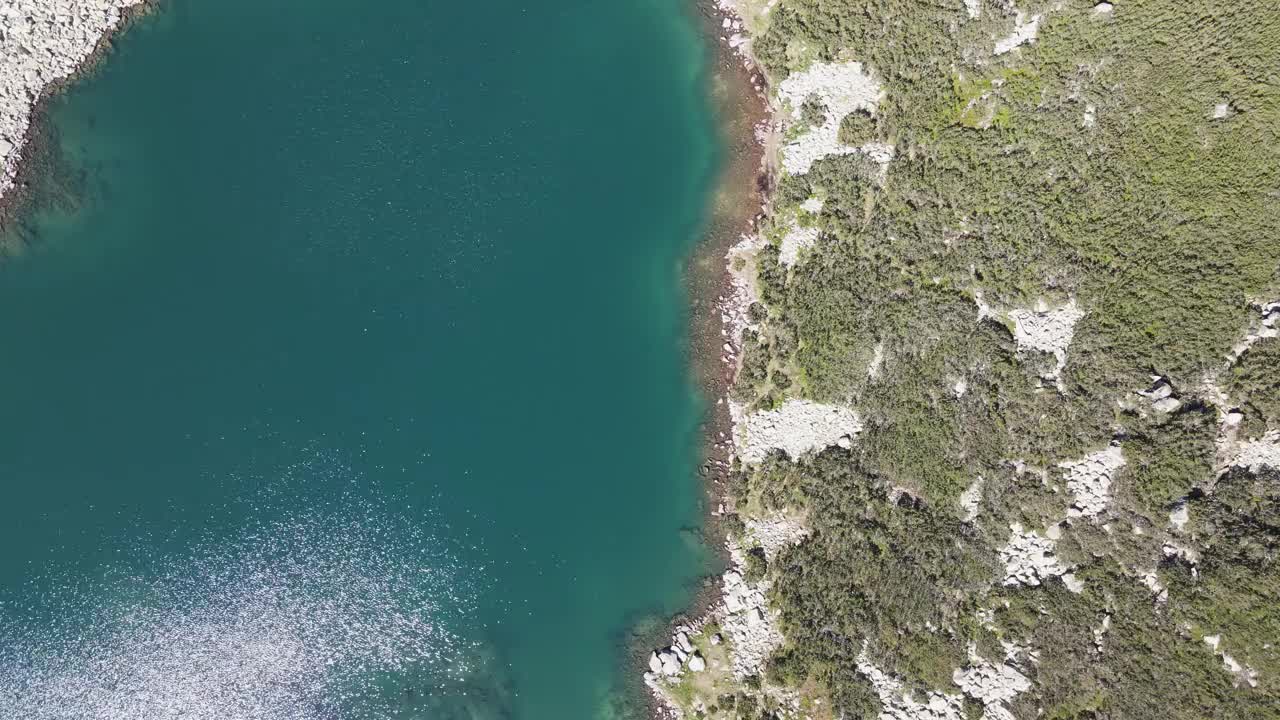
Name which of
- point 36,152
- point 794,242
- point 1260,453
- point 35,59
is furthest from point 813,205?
point 35,59

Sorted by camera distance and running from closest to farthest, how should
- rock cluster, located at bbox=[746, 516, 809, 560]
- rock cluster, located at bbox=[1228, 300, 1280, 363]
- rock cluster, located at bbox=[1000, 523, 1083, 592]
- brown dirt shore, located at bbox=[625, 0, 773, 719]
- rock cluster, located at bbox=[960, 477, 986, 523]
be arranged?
rock cluster, located at bbox=[1228, 300, 1280, 363] < rock cluster, located at bbox=[1000, 523, 1083, 592] < rock cluster, located at bbox=[960, 477, 986, 523] < rock cluster, located at bbox=[746, 516, 809, 560] < brown dirt shore, located at bbox=[625, 0, 773, 719]

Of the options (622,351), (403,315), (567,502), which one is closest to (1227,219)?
(622,351)

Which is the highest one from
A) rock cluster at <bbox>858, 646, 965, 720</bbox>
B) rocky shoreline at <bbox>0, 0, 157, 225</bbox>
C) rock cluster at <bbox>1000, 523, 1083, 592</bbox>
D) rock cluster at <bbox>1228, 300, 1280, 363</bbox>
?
rocky shoreline at <bbox>0, 0, 157, 225</bbox>

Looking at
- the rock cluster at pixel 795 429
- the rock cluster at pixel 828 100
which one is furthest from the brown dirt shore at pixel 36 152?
the rock cluster at pixel 795 429

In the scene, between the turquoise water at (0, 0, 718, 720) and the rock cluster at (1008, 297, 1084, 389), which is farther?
the turquoise water at (0, 0, 718, 720)

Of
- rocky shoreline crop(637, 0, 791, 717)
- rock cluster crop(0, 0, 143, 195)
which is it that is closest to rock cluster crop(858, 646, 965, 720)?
rocky shoreline crop(637, 0, 791, 717)

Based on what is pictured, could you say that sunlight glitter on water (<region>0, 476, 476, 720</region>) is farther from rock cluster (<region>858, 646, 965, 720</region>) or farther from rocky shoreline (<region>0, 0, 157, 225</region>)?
rocky shoreline (<region>0, 0, 157, 225</region>)

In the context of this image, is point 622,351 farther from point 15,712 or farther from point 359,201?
point 15,712

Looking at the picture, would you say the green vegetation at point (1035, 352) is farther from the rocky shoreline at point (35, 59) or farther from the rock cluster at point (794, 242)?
the rocky shoreline at point (35, 59)
